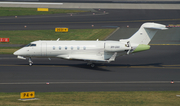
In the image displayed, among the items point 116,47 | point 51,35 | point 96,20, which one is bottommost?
point 116,47

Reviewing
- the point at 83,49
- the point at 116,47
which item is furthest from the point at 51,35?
the point at 116,47

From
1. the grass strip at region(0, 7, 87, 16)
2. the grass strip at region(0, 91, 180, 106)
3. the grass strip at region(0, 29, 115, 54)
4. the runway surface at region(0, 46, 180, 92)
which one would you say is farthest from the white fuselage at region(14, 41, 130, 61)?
the grass strip at region(0, 7, 87, 16)

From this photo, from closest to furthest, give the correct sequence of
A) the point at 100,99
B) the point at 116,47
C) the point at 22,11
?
the point at 100,99, the point at 116,47, the point at 22,11

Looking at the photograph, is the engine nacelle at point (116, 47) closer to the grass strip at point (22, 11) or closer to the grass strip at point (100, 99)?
the grass strip at point (100, 99)

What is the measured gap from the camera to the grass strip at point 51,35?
175 feet

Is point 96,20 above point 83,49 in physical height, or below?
above

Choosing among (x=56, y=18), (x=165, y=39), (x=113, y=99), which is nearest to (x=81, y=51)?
(x=113, y=99)

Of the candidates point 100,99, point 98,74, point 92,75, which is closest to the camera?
Result: point 100,99

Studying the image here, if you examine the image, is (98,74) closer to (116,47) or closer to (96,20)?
(116,47)

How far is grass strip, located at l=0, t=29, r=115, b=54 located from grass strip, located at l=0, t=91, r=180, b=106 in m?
27.2

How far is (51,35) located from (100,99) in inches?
1310

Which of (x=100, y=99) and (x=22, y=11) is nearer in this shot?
(x=100, y=99)

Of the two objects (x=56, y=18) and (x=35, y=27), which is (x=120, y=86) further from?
(x=56, y=18)

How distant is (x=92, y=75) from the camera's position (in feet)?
109
